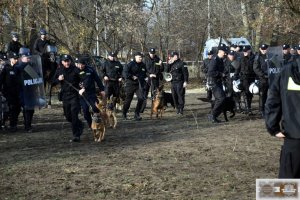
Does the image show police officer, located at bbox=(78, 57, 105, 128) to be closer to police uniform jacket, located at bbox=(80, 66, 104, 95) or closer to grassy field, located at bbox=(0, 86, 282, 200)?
police uniform jacket, located at bbox=(80, 66, 104, 95)

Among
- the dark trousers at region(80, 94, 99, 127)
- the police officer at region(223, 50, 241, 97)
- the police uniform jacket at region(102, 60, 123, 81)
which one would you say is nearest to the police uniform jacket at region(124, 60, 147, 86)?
the police uniform jacket at region(102, 60, 123, 81)

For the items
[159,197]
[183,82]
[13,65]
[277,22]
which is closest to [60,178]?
[159,197]

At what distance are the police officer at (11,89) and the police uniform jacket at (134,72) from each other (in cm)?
334

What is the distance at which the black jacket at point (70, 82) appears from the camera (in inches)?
442

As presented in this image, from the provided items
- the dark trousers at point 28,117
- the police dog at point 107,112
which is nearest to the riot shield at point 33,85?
the dark trousers at point 28,117

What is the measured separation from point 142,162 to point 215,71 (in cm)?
569

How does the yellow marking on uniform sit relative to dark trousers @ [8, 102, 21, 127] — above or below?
above

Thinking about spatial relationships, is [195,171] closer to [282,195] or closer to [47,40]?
[282,195]

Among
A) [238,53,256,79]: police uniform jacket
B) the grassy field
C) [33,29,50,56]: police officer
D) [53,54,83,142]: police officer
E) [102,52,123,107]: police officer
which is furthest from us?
[33,29,50,56]: police officer

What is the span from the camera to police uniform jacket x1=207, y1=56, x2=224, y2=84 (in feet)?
46.6

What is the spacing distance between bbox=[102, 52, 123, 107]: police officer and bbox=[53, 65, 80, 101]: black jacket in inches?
181

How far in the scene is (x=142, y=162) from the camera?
9.13 metres

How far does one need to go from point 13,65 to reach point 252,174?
7.17 m

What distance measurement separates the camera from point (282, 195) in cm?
390
